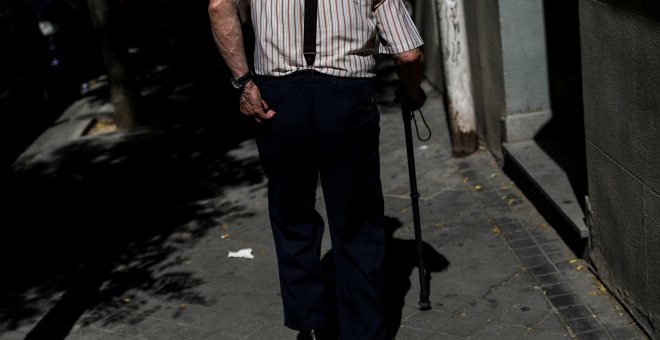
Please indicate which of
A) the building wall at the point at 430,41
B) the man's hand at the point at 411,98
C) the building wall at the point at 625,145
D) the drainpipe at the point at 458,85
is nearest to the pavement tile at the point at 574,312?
the building wall at the point at 625,145

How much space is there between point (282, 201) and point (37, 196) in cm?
504

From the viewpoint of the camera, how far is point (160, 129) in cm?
1098

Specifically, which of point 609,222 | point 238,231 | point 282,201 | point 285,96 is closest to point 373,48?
point 285,96

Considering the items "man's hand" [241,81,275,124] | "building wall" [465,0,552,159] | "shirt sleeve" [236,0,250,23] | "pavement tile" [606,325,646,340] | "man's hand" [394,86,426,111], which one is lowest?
"pavement tile" [606,325,646,340]

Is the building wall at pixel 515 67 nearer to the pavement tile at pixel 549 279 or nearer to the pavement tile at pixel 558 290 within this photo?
the pavement tile at pixel 549 279

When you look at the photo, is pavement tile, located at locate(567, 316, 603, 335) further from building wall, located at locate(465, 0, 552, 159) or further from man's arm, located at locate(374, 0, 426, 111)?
building wall, located at locate(465, 0, 552, 159)

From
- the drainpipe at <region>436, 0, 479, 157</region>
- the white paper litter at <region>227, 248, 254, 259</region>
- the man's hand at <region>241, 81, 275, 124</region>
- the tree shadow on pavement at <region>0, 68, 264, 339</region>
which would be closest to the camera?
the man's hand at <region>241, 81, 275, 124</region>

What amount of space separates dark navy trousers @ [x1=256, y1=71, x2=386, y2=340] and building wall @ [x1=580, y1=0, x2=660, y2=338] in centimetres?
113

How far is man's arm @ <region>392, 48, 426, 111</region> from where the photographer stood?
439 cm

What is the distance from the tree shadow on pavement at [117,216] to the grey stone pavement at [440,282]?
0.16 ft

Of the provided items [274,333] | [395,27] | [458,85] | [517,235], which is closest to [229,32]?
[395,27]

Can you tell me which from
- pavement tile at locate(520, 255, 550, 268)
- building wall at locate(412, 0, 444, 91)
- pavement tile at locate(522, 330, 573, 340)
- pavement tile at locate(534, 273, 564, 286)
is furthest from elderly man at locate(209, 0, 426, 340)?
building wall at locate(412, 0, 444, 91)

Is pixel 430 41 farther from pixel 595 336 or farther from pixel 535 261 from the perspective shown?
pixel 595 336

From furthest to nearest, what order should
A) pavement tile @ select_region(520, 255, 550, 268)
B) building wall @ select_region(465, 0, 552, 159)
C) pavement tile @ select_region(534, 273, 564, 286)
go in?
building wall @ select_region(465, 0, 552, 159), pavement tile @ select_region(520, 255, 550, 268), pavement tile @ select_region(534, 273, 564, 286)
